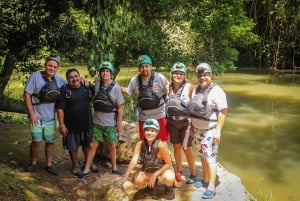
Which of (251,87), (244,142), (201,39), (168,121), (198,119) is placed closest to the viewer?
(198,119)

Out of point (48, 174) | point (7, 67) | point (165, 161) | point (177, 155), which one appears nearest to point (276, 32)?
point (7, 67)

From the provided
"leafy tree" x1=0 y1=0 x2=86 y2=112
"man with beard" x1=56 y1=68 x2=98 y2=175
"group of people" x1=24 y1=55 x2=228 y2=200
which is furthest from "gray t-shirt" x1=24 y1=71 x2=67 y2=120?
"leafy tree" x1=0 y1=0 x2=86 y2=112

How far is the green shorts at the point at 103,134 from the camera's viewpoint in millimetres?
4832

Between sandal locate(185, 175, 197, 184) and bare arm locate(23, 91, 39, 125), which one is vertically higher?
bare arm locate(23, 91, 39, 125)

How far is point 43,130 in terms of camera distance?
4.65 meters

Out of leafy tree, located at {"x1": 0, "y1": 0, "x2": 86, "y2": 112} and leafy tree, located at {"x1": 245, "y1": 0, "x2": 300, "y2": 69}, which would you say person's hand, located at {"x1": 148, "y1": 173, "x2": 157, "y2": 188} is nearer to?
leafy tree, located at {"x1": 0, "y1": 0, "x2": 86, "y2": 112}

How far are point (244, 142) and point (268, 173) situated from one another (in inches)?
79.6

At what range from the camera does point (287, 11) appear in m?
20.7

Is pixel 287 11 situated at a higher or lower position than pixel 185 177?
higher

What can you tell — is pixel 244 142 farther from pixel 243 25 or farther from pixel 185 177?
pixel 185 177

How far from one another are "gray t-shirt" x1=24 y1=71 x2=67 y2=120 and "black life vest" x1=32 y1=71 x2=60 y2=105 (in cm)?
3

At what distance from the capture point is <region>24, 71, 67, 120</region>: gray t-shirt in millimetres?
4500

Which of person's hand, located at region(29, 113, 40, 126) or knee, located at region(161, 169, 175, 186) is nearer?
knee, located at region(161, 169, 175, 186)

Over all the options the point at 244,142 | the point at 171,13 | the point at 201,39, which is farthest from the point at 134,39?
the point at 244,142
